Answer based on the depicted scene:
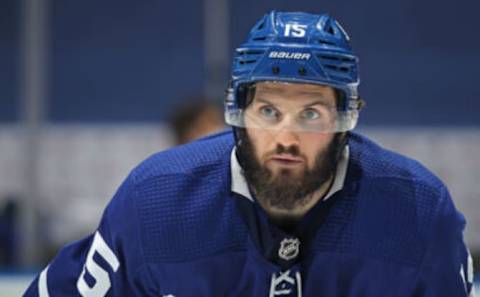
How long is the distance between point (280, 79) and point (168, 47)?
3.15m

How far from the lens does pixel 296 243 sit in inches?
78.3

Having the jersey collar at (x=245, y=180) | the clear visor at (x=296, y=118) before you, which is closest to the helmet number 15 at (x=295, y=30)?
the clear visor at (x=296, y=118)

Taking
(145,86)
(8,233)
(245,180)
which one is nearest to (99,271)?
(245,180)

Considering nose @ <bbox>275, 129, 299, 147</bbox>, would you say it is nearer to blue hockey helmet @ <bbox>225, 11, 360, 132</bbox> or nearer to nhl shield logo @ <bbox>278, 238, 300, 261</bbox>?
blue hockey helmet @ <bbox>225, 11, 360, 132</bbox>

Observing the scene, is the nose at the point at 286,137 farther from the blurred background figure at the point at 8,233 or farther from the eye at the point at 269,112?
the blurred background figure at the point at 8,233

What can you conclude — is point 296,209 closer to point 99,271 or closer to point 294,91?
point 294,91

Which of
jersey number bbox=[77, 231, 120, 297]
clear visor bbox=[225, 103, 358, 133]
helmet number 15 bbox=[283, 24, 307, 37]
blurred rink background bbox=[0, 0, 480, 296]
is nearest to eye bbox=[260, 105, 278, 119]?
clear visor bbox=[225, 103, 358, 133]

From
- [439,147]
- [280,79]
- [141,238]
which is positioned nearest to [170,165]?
[141,238]

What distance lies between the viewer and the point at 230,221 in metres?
2.00

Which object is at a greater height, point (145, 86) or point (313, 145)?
point (313, 145)

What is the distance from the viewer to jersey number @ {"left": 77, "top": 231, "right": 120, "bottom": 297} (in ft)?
6.72

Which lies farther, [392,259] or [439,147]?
[439,147]

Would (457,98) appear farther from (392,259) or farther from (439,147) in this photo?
(392,259)

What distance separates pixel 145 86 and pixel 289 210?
3043mm
